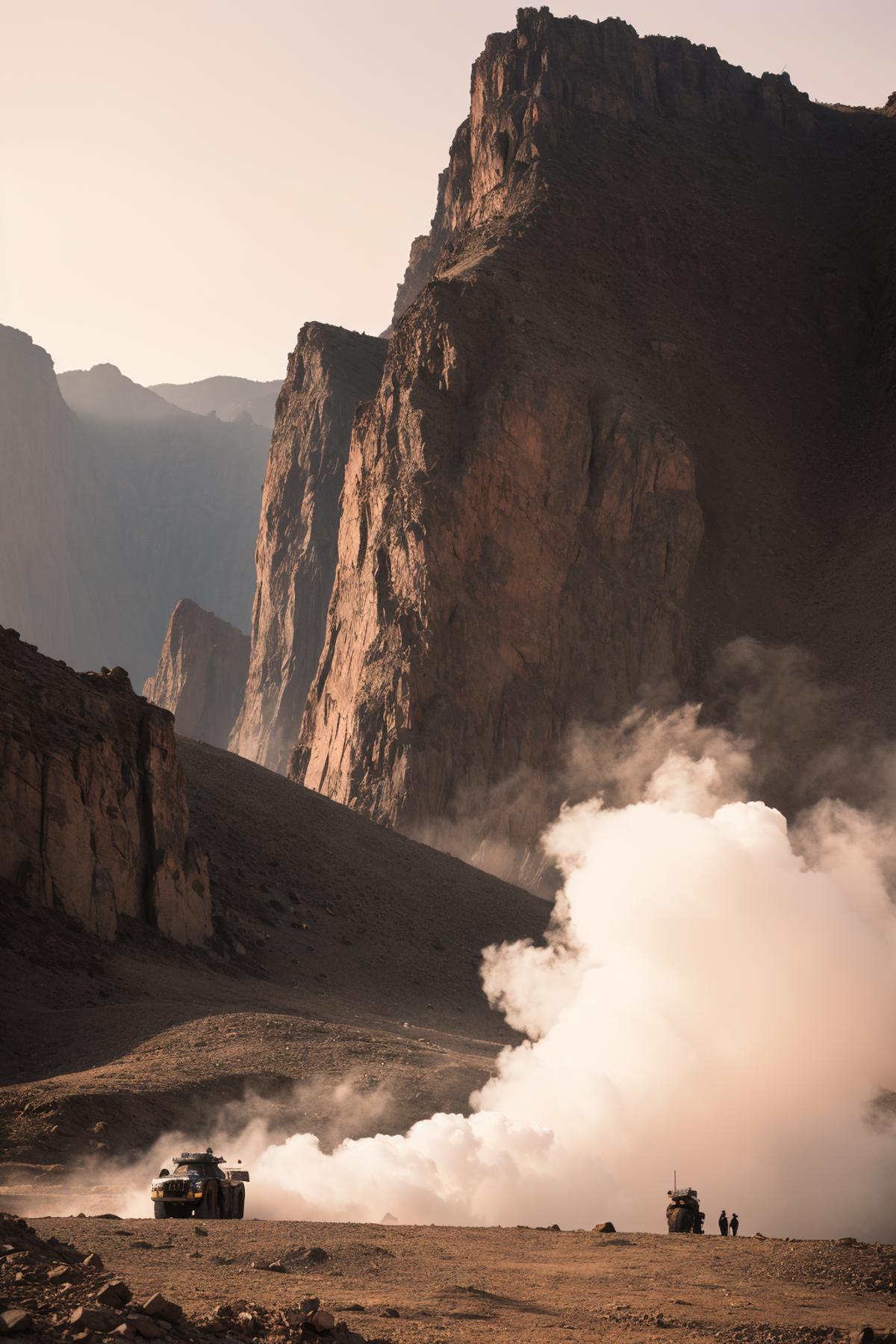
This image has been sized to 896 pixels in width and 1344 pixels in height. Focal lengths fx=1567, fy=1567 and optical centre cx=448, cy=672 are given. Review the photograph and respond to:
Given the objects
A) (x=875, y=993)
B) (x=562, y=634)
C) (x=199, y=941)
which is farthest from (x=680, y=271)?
(x=875, y=993)

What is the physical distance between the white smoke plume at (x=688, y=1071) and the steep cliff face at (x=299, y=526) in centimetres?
9698

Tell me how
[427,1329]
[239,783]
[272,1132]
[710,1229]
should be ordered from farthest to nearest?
[239,783] < [272,1132] < [710,1229] < [427,1329]

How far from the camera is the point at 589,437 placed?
8838 centimetres

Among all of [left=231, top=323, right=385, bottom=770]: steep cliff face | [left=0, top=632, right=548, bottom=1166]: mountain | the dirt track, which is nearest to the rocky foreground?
the dirt track

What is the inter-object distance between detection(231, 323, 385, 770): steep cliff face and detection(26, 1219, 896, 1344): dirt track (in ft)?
345

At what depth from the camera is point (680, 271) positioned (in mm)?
100188

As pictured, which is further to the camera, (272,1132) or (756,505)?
(756,505)

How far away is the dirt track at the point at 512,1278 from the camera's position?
1680 centimetres

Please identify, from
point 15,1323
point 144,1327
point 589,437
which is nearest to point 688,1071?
point 144,1327

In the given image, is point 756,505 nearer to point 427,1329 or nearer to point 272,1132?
point 272,1132

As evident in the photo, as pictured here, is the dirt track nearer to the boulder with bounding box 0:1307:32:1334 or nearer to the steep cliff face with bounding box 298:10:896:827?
the boulder with bounding box 0:1307:32:1334

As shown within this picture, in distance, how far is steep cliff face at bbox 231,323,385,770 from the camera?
131125 mm

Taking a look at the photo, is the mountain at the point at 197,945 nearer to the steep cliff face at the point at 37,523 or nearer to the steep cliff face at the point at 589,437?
the steep cliff face at the point at 589,437

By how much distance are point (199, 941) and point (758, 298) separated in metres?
68.7
